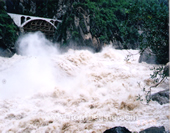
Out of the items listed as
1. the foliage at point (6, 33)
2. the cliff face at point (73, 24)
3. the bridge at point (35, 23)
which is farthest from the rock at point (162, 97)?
the bridge at point (35, 23)

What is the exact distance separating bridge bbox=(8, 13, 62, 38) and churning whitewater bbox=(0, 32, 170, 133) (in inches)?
456

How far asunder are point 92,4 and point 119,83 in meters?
16.8

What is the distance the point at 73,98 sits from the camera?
6.79m

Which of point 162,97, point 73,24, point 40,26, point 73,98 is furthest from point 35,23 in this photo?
point 162,97

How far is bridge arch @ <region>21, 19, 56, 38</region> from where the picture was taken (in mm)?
21016

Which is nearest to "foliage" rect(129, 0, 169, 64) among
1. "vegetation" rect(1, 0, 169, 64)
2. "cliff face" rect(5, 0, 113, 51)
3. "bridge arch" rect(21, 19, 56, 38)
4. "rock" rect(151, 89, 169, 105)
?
"rock" rect(151, 89, 169, 105)

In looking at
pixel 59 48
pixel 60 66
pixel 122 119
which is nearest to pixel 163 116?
pixel 122 119

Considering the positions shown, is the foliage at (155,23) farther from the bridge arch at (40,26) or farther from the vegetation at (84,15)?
the bridge arch at (40,26)

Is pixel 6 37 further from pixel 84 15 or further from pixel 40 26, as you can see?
pixel 84 15

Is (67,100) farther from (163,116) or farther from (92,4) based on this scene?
(92,4)

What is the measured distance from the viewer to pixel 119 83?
844cm

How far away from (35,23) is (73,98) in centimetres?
1728

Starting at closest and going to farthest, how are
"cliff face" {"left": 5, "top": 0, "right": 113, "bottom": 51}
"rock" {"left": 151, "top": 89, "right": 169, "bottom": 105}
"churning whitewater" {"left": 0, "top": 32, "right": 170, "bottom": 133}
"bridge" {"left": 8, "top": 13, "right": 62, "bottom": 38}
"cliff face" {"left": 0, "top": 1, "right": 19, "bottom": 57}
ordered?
"churning whitewater" {"left": 0, "top": 32, "right": 170, "bottom": 133} < "rock" {"left": 151, "top": 89, "right": 169, "bottom": 105} < "cliff face" {"left": 0, "top": 1, "right": 19, "bottom": 57} < "bridge" {"left": 8, "top": 13, "right": 62, "bottom": 38} < "cliff face" {"left": 5, "top": 0, "right": 113, "bottom": 51}

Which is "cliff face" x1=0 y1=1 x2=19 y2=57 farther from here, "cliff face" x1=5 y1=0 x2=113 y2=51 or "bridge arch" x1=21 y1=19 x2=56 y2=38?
"cliff face" x1=5 y1=0 x2=113 y2=51
